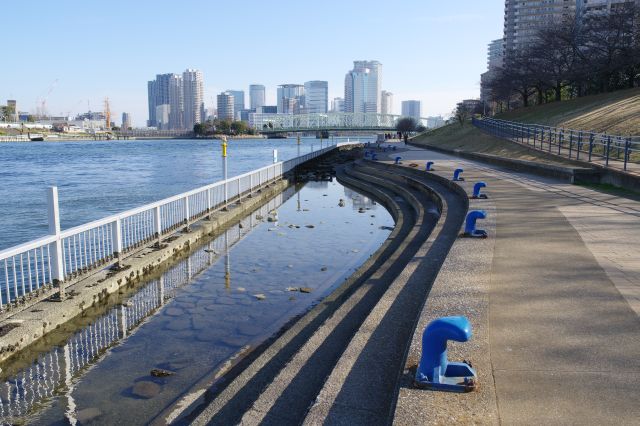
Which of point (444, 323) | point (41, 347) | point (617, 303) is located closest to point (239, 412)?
point (444, 323)

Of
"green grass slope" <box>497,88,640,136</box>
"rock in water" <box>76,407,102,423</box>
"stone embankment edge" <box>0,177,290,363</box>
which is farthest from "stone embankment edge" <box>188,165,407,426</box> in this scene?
"green grass slope" <box>497,88,640,136</box>

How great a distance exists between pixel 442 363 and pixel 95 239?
35.9 ft

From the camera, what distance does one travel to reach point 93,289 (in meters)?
8.30

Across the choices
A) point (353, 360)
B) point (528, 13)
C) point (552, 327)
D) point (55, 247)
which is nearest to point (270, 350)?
point (353, 360)

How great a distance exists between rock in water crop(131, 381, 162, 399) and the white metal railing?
2021mm

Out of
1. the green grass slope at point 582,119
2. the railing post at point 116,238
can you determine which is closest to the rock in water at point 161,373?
the railing post at point 116,238

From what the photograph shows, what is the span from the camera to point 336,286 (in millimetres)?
9656

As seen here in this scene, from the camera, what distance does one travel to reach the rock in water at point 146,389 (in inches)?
219

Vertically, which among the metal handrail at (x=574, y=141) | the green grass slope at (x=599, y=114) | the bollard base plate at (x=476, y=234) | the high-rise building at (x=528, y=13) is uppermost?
the high-rise building at (x=528, y=13)

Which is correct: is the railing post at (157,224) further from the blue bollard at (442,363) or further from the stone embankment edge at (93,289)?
the blue bollard at (442,363)

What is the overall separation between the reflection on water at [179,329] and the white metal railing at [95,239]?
0.94 m

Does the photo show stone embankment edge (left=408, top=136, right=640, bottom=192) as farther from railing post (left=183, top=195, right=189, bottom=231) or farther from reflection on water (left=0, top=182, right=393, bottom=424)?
railing post (left=183, top=195, right=189, bottom=231)

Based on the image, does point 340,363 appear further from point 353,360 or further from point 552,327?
point 552,327

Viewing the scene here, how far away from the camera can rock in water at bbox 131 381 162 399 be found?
5559mm
